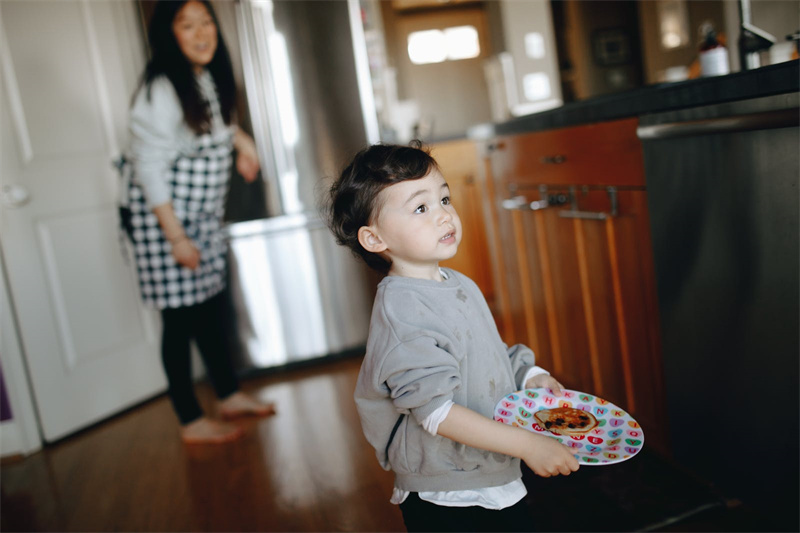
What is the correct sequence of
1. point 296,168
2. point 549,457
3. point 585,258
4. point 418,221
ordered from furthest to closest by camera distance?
point 296,168, point 585,258, point 418,221, point 549,457

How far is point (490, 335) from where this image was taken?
917 mm

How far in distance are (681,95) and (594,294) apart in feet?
1.90

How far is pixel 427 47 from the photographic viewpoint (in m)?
7.27

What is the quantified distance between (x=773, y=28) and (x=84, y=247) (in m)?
2.42

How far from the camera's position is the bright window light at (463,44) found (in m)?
7.20

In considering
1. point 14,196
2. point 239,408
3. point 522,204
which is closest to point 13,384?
point 14,196

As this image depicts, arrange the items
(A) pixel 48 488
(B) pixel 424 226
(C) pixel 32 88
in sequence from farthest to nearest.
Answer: (C) pixel 32 88, (A) pixel 48 488, (B) pixel 424 226

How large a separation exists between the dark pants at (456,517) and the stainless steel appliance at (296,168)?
1.79 metres

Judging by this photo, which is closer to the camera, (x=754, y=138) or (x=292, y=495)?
(x=754, y=138)

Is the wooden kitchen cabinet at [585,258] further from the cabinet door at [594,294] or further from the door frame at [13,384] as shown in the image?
the door frame at [13,384]

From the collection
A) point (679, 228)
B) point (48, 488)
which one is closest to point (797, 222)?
point (679, 228)

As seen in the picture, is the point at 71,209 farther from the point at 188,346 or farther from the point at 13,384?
the point at 188,346

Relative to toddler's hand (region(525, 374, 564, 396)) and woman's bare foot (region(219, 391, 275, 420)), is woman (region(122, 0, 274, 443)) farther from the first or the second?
toddler's hand (region(525, 374, 564, 396))

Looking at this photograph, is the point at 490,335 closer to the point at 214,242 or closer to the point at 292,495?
the point at 292,495
